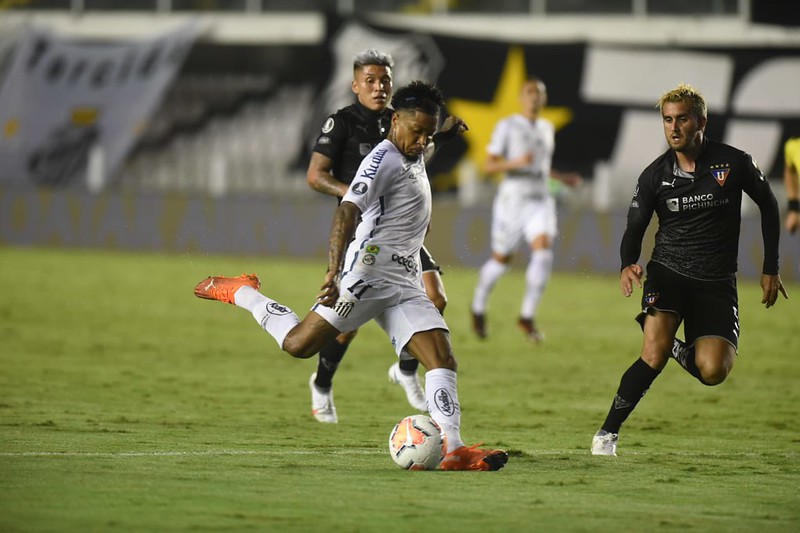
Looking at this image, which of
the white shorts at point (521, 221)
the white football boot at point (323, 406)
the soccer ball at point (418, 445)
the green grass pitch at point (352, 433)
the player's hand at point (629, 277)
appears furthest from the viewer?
the white shorts at point (521, 221)

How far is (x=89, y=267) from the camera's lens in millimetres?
25719

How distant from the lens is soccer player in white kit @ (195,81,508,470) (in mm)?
7816

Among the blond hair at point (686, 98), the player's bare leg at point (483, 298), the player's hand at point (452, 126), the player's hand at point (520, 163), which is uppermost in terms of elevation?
the blond hair at point (686, 98)

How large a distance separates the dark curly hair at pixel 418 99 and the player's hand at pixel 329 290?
0.99m

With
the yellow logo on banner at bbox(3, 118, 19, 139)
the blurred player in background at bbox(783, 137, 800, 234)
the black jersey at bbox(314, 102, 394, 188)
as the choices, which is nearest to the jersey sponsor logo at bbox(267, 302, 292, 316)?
the black jersey at bbox(314, 102, 394, 188)

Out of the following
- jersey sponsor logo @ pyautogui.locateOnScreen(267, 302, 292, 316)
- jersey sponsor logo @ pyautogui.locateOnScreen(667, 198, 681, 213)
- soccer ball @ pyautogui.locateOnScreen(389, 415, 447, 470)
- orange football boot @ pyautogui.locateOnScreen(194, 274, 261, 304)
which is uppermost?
jersey sponsor logo @ pyautogui.locateOnScreen(667, 198, 681, 213)

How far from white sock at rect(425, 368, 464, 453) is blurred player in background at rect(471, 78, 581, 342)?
8456 mm

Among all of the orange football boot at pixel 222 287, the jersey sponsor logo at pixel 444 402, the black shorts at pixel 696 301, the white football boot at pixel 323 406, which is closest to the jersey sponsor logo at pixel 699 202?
the black shorts at pixel 696 301

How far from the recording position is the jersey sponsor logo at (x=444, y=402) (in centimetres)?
789

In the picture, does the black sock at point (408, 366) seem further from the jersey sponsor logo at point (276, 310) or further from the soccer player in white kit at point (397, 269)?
the soccer player in white kit at point (397, 269)

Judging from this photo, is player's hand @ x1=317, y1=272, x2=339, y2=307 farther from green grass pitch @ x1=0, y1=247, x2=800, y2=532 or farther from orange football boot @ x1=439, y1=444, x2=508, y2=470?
orange football boot @ x1=439, y1=444, x2=508, y2=470

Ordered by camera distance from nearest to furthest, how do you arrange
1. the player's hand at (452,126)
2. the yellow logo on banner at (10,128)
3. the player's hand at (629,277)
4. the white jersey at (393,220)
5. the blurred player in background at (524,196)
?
the white jersey at (393,220) → the player's hand at (629,277) → the player's hand at (452,126) → the blurred player in background at (524,196) → the yellow logo on banner at (10,128)

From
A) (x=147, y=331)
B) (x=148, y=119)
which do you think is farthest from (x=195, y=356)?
(x=148, y=119)

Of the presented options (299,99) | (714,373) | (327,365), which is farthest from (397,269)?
(299,99)
